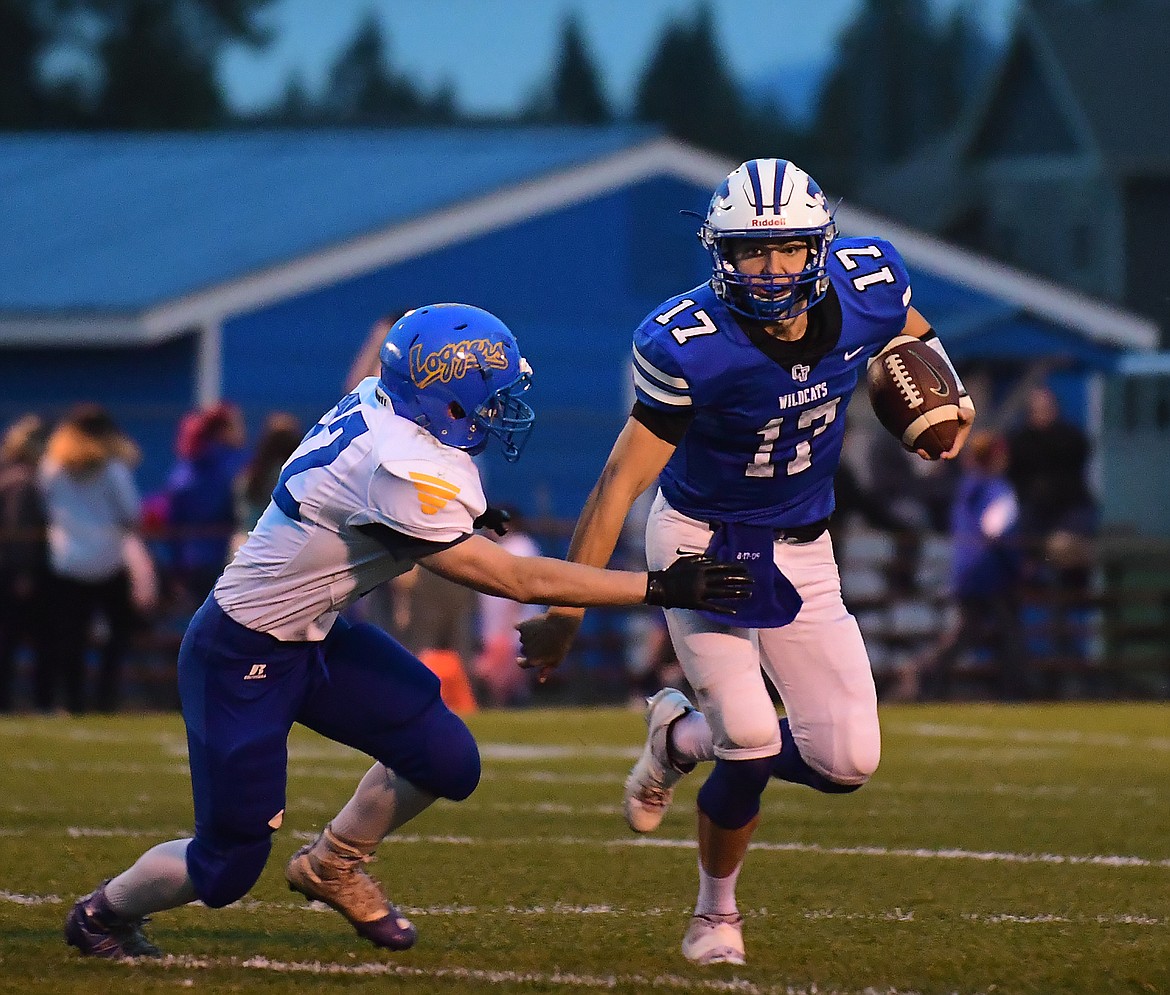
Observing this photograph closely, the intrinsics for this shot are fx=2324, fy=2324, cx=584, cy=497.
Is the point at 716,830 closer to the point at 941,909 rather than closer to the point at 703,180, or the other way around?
the point at 941,909

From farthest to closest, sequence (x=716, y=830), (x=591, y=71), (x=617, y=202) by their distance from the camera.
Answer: (x=591, y=71)
(x=617, y=202)
(x=716, y=830)

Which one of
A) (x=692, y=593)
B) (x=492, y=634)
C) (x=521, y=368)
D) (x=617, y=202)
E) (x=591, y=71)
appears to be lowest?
(x=492, y=634)

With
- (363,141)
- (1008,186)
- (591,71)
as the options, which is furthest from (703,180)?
(591,71)

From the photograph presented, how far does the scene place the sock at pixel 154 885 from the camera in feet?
16.3

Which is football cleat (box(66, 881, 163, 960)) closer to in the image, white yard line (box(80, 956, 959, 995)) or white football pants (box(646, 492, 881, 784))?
white yard line (box(80, 956, 959, 995))

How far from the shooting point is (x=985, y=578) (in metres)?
13.6

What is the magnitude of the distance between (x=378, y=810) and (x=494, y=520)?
72cm

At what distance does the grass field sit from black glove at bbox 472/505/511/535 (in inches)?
37.6

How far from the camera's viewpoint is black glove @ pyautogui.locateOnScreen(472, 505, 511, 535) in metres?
5.02

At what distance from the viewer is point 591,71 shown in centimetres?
9269

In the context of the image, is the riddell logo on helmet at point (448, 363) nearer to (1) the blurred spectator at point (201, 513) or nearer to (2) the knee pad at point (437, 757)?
(2) the knee pad at point (437, 757)

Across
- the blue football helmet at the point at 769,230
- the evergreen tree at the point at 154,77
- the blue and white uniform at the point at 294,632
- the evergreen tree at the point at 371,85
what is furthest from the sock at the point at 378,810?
the evergreen tree at the point at 371,85

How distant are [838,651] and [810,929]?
68 cm

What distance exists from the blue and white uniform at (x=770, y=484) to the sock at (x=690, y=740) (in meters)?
0.26
